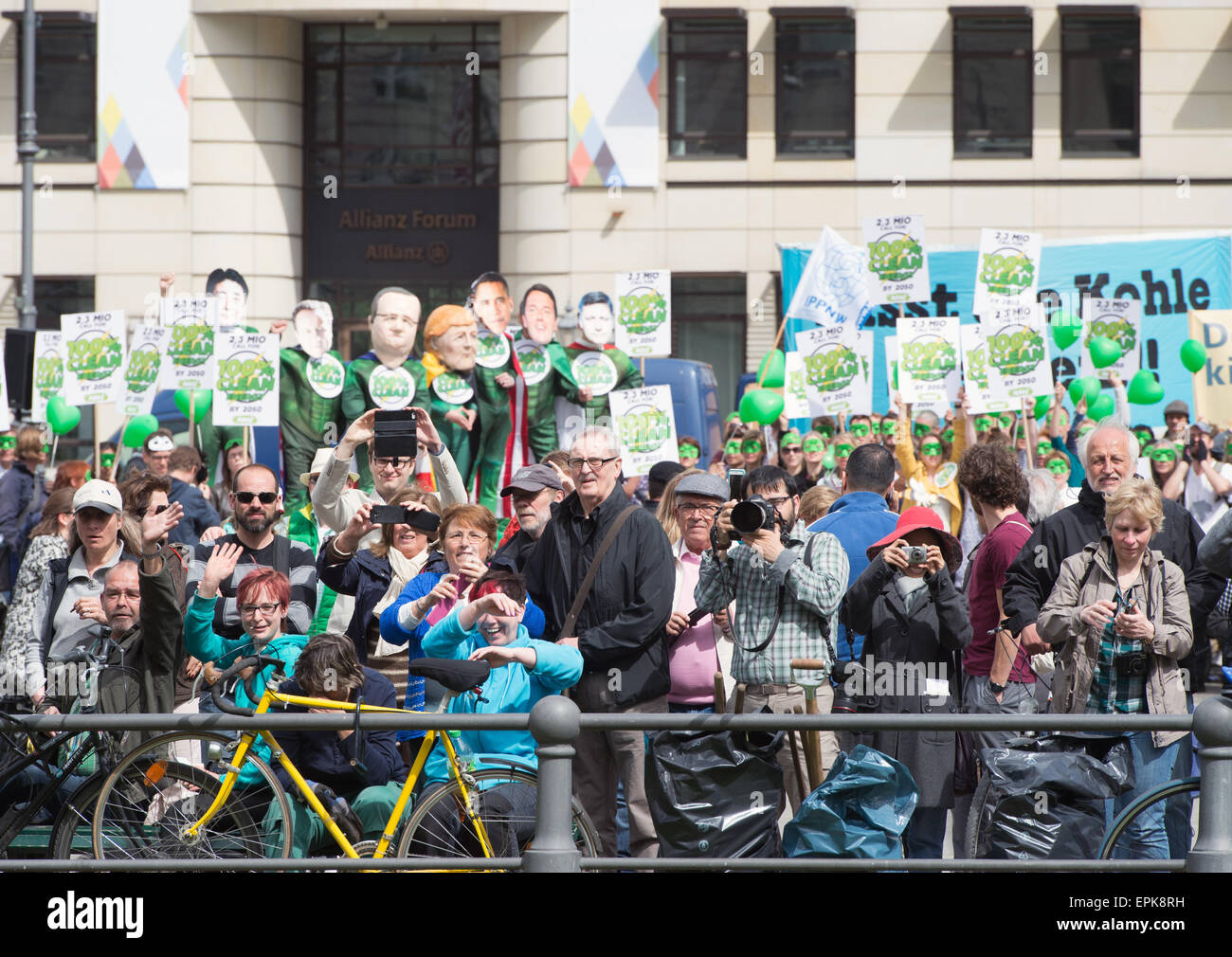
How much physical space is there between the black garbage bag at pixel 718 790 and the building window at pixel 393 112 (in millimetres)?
20323

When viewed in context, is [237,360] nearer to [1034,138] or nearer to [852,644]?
[852,644]

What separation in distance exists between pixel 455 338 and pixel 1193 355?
7.72 meters

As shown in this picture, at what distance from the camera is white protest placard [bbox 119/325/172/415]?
13492mm

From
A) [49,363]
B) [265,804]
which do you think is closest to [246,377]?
[49,363]

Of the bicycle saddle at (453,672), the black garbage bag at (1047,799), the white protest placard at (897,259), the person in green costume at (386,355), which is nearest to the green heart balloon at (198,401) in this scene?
the person in green costume at (386,355)

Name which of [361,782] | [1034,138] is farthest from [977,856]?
[1034,138]

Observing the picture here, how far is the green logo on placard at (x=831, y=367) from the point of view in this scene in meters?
13.3

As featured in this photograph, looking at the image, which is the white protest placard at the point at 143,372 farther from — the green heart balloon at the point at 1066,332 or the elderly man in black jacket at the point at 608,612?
the green heart balloon at the point at 1066,332

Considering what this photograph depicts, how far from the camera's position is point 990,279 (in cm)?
1352

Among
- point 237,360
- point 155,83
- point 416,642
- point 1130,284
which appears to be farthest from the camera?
point 155,83

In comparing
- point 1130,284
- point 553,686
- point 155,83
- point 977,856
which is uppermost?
point 155,83

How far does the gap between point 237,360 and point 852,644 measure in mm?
6171

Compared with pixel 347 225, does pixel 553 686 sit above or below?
below

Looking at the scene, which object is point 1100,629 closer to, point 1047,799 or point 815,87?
point 1047,799
